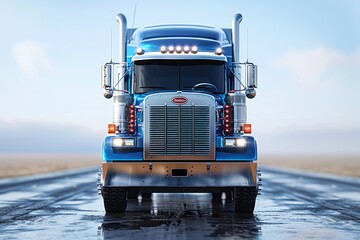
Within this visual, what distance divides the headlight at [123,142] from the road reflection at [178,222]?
1.54 metres

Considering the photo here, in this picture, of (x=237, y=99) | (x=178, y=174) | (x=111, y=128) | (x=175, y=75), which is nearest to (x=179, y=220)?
(x=178, y=174)

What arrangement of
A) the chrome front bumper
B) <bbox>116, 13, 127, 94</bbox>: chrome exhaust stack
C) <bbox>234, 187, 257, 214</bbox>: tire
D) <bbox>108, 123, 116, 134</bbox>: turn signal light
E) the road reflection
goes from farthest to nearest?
<bbox>116, 13, 127, 94</bbox>: chrome exhaust stack
<bbox>234, 187, 257, 214</bbox>: tire
<bbox>108, 123, 116, 134</bbox>: turn signal light
the chrome front bumper
the road reflection

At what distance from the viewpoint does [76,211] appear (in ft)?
60.4

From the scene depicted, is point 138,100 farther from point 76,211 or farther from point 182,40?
point 76,211

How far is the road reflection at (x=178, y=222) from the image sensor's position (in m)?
13.1

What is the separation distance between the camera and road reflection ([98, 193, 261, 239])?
1309 centimetres

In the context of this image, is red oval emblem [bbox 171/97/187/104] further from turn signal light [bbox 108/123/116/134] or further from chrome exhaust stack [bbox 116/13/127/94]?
chrome exhaust stack [bbox 116/13/127/94]

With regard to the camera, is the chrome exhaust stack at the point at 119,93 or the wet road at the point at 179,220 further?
the chrome exhaust stack at the point at 119,93

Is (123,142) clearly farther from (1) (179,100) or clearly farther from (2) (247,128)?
(2) (247,128)

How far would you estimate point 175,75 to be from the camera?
57.0ft

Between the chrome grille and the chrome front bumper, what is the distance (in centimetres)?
27

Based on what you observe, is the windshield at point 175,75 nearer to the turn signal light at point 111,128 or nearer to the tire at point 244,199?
the turn signal light at point 111,128

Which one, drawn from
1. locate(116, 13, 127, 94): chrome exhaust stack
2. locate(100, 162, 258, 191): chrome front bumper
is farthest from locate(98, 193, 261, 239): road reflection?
locate(116, 13, 127, 94): chrome exhaust stack

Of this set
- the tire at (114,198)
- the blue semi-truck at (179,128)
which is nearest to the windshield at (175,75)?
the blue semi-truck at (179,128)
